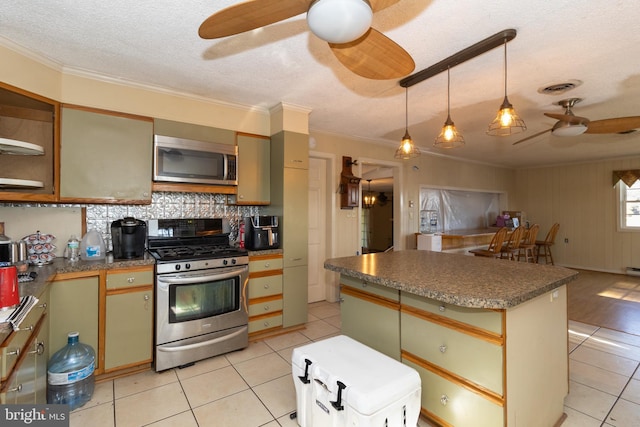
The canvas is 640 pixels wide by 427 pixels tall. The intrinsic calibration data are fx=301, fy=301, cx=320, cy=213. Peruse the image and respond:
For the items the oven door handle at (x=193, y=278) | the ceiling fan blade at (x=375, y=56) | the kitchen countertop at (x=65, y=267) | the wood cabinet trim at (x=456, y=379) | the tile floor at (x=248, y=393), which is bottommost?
the tile floor at (x=248, y=393)

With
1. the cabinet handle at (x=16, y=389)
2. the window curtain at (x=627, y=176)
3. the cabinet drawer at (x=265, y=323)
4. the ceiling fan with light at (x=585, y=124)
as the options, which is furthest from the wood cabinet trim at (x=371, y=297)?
the window curtain at (x=627, y=176)

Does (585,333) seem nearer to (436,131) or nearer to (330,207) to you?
(436,131)

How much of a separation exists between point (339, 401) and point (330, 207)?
3.03m

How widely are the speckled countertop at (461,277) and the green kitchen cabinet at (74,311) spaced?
1.75 meters

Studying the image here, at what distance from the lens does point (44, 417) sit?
4.96 ft

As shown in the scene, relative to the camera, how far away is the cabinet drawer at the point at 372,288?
1.93 metres

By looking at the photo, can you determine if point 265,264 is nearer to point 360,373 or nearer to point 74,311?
point 74,311

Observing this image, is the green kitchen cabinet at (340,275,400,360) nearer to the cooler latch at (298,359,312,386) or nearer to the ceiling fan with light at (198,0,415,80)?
the cooler latch at (298,359,312,386)

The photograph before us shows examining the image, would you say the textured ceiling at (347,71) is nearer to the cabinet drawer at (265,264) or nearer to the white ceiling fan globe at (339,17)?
the white ceiling fan globe at (339,17)

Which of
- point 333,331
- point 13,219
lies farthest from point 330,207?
point 13,219

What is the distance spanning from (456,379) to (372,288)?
2.31ft

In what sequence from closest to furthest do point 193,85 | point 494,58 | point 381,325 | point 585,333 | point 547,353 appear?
point 547,353
point 381,325
point 494,58
point 193,85
point 585,333

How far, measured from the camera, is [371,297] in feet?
6.88

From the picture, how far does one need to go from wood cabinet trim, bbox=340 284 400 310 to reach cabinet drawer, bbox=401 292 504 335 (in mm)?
118
